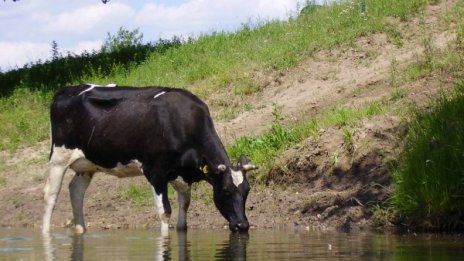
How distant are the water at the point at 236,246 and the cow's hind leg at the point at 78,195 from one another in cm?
123

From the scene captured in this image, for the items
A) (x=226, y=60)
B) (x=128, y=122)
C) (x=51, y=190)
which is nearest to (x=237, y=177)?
(x=128, y=122)

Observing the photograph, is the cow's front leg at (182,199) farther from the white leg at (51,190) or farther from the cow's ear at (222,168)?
the white leg at (51,190)

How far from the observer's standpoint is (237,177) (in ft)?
50.9

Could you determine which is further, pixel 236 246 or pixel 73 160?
pixel 73 160

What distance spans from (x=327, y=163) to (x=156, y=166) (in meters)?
2.90

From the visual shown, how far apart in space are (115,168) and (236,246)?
401cm

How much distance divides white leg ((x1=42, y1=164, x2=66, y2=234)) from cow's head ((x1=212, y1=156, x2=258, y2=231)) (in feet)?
8.92

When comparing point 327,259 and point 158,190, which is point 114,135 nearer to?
point 158,190

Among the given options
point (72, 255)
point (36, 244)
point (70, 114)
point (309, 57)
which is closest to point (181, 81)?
point (309, 57)

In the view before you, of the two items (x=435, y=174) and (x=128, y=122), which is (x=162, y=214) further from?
(x=435, y=174)

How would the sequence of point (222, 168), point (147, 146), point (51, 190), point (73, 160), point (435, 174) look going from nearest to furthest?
point (435, 174), point (222, 168), point (147, 146), point (73, 160), point (51, 190)

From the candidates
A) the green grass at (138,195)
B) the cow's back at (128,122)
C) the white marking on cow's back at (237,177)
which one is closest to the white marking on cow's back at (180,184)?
the cow's back at (128,122)

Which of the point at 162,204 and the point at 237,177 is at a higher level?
the point at 237,177

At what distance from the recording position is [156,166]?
52.3 ft
